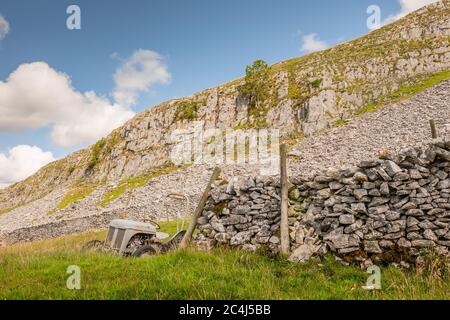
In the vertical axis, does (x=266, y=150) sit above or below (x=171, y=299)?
above

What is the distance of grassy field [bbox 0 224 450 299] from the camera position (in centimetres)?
626

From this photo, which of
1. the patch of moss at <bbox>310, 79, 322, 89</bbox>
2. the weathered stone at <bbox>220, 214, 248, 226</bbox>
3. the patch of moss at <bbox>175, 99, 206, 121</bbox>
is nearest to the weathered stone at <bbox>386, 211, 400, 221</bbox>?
the weathered stone at <bbox>220, 214, 248, 226</bbox>

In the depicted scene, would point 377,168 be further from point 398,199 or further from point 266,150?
point 266,150

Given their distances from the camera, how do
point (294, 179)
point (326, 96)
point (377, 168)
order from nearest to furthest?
point (377, 168) → point (294, 179) → point (326, 96)

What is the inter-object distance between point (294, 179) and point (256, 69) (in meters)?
72.7

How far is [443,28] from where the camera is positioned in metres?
69.8

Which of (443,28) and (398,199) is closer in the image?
(398,199)

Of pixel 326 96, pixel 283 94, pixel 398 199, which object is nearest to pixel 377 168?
pixel 398 199

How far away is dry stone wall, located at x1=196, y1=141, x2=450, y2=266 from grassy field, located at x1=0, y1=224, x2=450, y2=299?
22.8 inches
